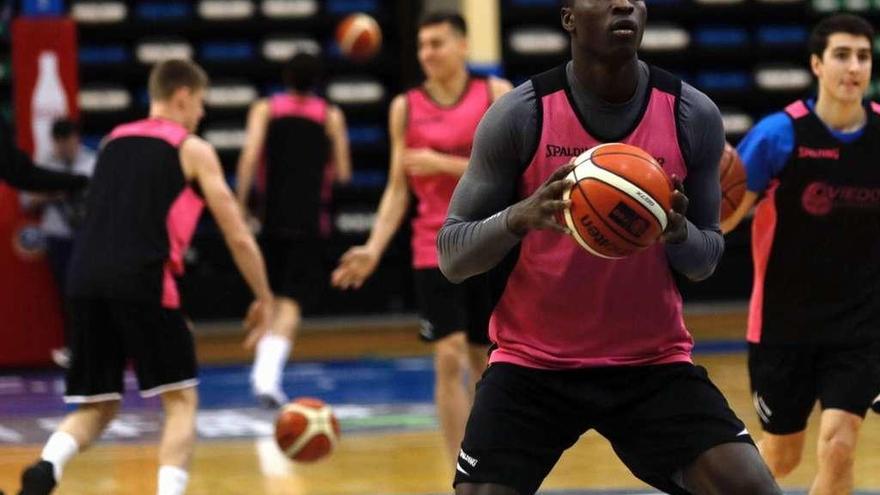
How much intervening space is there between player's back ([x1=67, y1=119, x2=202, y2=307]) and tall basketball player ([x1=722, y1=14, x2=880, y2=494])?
7.47 feet

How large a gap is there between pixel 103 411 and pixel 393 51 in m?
9.61

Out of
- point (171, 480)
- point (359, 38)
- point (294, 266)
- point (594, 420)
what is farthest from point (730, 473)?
point (359, 38)

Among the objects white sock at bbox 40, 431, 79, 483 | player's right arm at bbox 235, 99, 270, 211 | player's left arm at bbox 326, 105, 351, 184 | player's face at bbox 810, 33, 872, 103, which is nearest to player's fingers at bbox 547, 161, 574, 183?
player's face at bbox 810, 33, 872, 103

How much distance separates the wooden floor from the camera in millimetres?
7473

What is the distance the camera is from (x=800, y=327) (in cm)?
612

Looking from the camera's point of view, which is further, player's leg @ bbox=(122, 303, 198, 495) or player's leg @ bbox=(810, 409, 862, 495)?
player's leg @ bbox=(122, 303, 198, 495)

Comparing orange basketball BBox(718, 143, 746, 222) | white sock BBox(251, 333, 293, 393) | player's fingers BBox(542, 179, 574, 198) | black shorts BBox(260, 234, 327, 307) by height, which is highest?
player's fingers BBox(542, 179, 574, 198)

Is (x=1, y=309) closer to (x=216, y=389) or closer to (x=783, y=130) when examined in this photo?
(x=216, y=389)

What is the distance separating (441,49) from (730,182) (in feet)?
7.22

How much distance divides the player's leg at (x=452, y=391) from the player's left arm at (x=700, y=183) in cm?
295

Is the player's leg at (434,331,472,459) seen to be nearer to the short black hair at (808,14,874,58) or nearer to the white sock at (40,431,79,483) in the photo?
the white sock at (40,431,79,483)

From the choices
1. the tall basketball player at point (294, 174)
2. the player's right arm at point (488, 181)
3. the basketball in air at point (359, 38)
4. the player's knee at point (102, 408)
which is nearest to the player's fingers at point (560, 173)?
the player's right arm at point (488, 181)

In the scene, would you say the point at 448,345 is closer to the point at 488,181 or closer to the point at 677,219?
the point at 488,181

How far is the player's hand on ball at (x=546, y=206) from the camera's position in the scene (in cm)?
396
